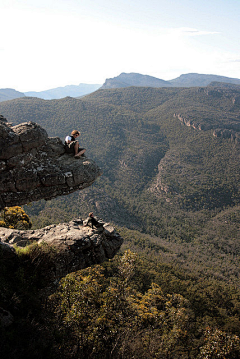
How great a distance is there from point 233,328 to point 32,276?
31921 millimetres

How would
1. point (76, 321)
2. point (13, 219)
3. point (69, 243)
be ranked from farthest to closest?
point (13, 219), point (69, 243), point (76, 321)

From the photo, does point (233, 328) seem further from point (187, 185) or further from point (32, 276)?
point (187, 185)

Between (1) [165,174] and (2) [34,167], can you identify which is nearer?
(2) [34,167]

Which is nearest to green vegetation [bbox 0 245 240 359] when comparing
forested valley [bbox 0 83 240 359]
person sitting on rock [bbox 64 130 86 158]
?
forested valley [bbox 0 83 240 359]

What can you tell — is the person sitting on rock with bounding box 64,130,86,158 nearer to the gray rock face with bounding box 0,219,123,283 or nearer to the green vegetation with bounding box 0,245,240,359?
the gray rock face with bounding box 0,219,123,283

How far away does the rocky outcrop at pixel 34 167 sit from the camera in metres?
10.2

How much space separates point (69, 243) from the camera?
1280cm

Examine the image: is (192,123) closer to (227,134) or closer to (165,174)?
(227,134)

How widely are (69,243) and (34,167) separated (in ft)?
17.1

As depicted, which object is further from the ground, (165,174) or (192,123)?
(192,123)

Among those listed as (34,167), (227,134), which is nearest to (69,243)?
(34,167)

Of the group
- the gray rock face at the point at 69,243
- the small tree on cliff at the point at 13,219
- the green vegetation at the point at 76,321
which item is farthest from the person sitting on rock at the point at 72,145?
the small tree on cliff at the point at 13,219

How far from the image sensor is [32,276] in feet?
35.8

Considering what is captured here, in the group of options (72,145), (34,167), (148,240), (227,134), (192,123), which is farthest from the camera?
(192,123)
